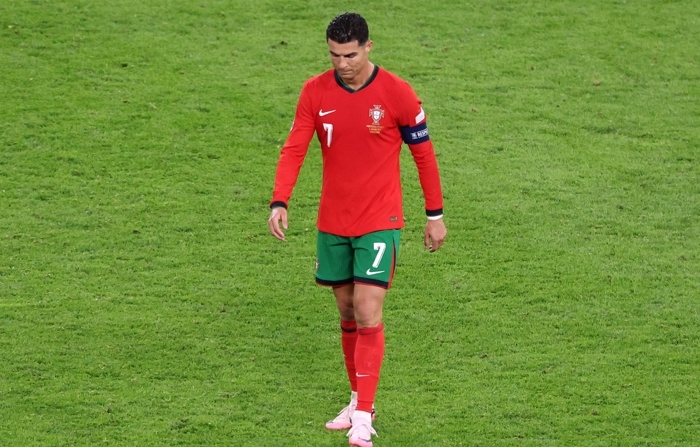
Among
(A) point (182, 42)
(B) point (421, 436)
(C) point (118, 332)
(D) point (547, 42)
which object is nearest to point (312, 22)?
(A) point (182, 42)

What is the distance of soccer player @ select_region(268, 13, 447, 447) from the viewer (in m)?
6.19

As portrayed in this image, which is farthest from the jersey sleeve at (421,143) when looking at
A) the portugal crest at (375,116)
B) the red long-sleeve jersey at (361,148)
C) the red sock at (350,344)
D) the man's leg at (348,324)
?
the red sock at (350,344)

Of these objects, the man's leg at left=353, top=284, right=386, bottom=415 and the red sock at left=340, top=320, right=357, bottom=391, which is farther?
the red sock at left=340, top=320, right=357, bottom=391

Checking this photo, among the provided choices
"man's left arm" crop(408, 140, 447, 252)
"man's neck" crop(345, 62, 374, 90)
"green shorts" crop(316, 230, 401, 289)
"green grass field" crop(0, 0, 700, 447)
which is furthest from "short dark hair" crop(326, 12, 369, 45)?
"green grass field" crop(0, 0, 700, 447)

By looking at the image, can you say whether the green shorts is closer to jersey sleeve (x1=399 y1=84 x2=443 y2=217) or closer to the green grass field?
jersey sleeve (x1=399 y1=84 x2=443 y2=217)

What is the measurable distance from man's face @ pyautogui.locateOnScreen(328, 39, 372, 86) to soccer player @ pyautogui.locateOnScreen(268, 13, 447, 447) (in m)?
0.01

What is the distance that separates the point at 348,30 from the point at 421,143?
0.73 meters

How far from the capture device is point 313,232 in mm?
9016

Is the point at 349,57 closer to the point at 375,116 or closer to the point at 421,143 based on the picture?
the point at 375,116

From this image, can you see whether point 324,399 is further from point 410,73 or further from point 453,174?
point 410,73

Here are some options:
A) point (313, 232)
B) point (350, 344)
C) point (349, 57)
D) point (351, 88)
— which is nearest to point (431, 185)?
point (351, 88)

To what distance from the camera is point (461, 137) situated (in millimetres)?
→ 10516

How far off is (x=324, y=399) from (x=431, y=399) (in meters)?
0.62

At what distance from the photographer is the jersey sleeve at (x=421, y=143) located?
6203mm
